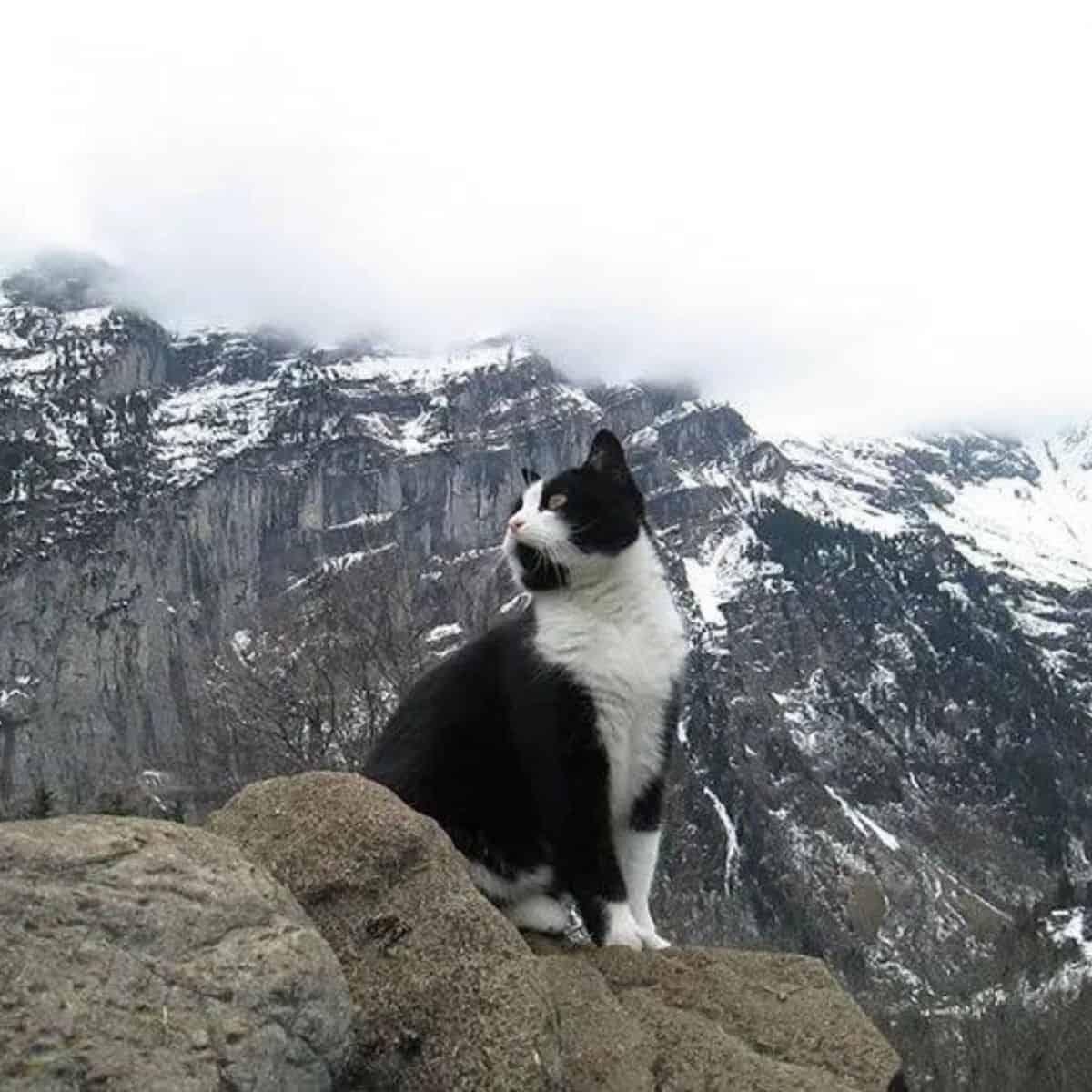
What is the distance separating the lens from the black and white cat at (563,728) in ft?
21.7

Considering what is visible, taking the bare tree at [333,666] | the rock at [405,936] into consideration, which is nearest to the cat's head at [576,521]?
the rock at [405,936]

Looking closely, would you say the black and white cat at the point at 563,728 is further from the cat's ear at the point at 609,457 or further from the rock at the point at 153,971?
the rock at the point at 153,971

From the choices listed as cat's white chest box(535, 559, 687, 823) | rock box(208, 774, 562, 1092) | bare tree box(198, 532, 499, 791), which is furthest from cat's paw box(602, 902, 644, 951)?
bare tree box(198, 532, 499, 791)

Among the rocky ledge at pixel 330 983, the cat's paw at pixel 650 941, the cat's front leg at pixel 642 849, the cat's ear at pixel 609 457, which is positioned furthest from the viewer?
the cat's ear at pixel 609 457

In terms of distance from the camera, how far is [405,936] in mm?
5359

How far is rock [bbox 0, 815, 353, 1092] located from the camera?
405 cm

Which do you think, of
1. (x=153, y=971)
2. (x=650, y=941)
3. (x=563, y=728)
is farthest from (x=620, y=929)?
(x=153, y=971)

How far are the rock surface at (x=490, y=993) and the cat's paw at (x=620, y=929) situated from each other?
8 cm

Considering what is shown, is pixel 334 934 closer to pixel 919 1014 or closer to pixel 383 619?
pixel 383 619

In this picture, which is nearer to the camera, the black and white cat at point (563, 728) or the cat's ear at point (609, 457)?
the black and white cat at point (563, 728)

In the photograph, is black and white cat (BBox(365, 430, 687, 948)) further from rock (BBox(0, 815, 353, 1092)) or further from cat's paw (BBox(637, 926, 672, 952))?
rock (BBox(0, 815, 353, 1092))

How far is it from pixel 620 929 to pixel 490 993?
1846 millimetres

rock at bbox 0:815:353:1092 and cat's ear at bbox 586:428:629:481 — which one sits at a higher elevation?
cat's ear at bbox 586:428:629:481

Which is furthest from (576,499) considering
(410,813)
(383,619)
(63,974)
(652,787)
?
(383,619)
